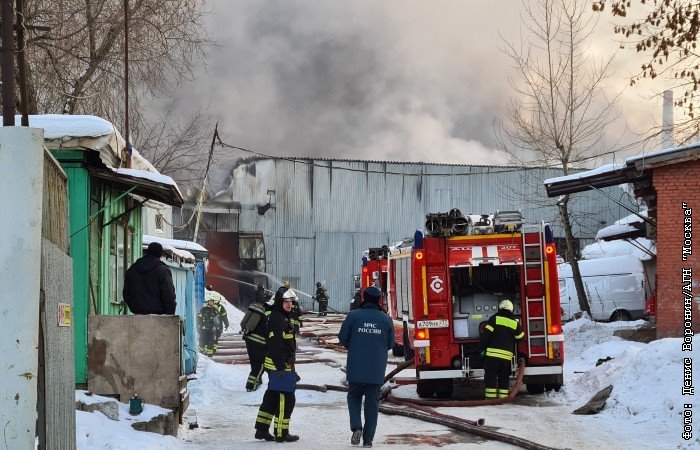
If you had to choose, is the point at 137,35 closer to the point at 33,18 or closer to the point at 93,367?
the point at 33,18

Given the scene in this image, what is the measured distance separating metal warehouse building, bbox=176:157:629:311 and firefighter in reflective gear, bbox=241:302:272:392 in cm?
3440

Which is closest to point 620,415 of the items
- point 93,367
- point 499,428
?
point 499,428

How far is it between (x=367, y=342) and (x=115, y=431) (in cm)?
288

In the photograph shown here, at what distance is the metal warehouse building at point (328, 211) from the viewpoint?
52156 mm

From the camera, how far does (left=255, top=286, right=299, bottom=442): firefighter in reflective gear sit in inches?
431

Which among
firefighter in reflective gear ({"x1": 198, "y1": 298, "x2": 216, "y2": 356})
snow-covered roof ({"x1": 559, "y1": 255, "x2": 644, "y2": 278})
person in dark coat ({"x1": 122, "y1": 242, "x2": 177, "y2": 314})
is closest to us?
person in dark coat ({"x1": 122, "y1": 242, "x2": 177, "y2": 314})

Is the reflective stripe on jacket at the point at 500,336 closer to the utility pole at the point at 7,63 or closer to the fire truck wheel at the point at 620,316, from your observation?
the utility pole at the point at 7,63

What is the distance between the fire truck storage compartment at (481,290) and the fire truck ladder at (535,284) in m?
0.37

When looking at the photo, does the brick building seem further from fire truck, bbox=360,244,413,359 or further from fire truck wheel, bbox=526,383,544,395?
fire truck wheel, bbox=526,383,544,395

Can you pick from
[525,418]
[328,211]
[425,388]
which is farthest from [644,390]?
[328,211]

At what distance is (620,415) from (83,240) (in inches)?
280

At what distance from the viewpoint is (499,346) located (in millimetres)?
14109

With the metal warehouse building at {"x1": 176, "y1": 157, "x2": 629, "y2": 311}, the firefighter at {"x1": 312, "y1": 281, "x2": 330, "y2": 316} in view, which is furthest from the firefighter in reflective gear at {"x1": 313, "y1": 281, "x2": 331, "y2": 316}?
the metal warehouse building at {"x1": 176, "y1": 157, "x2": 629, "y2": 311}

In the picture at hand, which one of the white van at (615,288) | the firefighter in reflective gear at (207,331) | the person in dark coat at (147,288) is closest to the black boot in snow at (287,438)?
the person in dark coat at (147,288)
